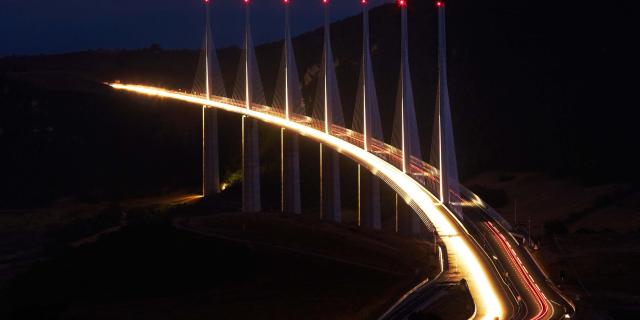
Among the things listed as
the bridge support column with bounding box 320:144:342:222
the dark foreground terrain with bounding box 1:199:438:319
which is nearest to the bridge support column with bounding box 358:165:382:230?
the bridge support column with bounding box 320:144:342:222

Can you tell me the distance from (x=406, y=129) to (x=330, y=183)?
1699 cm

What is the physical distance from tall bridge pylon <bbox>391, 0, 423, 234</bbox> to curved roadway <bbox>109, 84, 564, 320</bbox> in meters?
1.32

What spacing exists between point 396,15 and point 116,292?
87.0 m

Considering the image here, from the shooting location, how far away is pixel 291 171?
Answer: 75.1 m

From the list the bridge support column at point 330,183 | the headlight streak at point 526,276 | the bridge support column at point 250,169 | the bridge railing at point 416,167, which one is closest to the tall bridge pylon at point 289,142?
the bridge railing at point 416,167

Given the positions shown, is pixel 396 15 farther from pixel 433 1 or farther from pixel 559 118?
pixel 559 118

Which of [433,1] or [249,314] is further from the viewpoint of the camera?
[433,1]

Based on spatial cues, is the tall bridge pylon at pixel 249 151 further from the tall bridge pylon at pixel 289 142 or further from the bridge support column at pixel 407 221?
the bridge support column at pixel 407 221

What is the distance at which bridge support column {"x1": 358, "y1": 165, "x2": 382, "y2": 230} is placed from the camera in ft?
211

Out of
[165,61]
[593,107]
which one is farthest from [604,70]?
[165,61]

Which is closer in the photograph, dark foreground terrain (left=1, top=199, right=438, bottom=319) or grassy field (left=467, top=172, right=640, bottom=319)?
grassy field (left=467, top=172, right=640, bottom=319)

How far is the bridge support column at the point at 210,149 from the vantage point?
89.4 meters

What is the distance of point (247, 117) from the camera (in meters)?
80.4

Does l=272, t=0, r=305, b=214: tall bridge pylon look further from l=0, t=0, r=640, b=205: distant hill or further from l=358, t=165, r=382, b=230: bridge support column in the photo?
l=0, t=0, r=640, b=205: distant hill
